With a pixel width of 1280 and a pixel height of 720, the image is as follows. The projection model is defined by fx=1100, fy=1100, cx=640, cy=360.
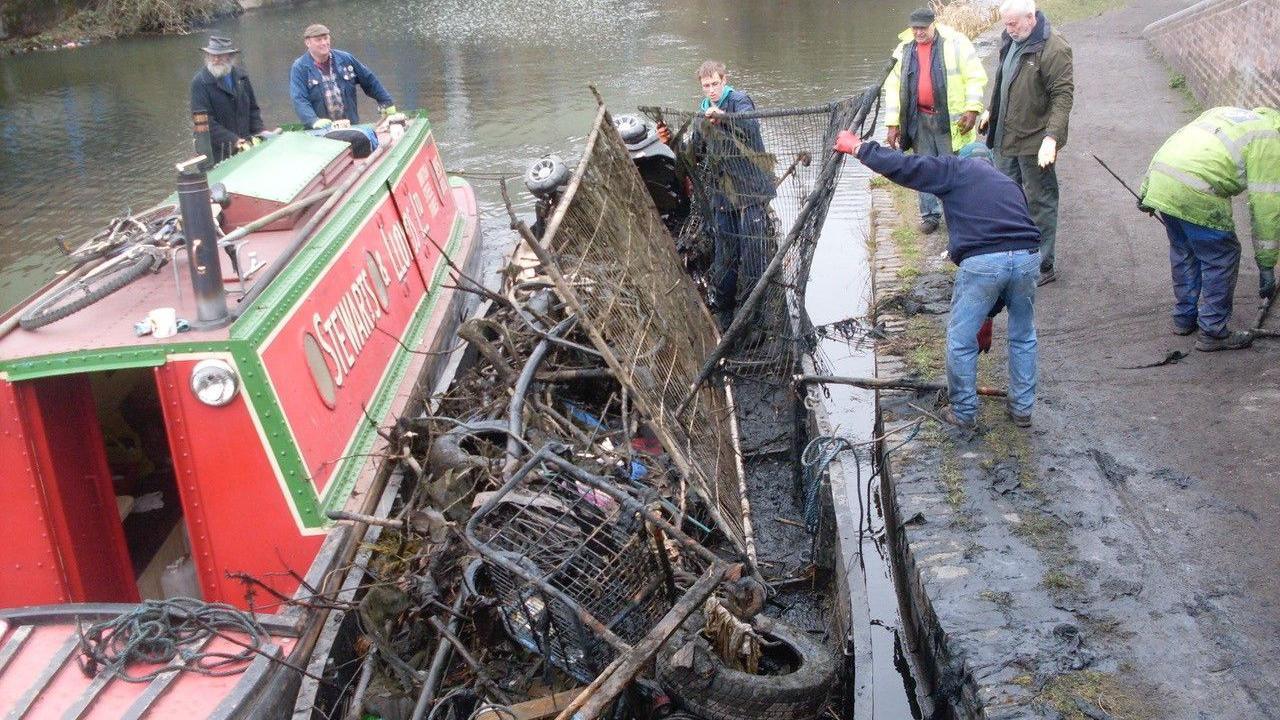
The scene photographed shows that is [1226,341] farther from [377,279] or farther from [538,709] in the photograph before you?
[377,279]

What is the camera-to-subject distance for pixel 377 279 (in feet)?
23.9

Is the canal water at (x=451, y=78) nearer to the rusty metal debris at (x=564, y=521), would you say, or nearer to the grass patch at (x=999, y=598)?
the rusty metal debris at (x=564, y=521)

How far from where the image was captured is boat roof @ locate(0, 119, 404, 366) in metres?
4.91

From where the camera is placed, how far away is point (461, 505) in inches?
204

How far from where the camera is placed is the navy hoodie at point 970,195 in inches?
226

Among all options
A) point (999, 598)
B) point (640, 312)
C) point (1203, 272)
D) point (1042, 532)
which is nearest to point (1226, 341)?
A: point (1203, 272)

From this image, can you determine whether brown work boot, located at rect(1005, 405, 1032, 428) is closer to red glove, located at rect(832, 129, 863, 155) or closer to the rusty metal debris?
the rusty metal debris

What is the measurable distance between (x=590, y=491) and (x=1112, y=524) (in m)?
2.57

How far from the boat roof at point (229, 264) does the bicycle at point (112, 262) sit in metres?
0.07

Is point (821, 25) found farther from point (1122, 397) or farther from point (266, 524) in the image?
point (266, 524)

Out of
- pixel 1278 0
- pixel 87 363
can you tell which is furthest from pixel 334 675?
pixel 1278 0

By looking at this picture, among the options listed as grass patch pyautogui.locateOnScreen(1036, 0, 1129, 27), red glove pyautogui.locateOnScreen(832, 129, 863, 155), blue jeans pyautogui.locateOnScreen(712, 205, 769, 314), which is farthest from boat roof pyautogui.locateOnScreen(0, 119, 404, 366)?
grass patch pyautogui.locateOnScreen(1036, 0, 1129, 27)

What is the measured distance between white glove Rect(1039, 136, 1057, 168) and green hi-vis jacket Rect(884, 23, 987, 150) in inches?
51.2

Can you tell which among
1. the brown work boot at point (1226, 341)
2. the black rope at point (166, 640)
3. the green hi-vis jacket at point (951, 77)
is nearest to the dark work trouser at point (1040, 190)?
the green hi-vis jacket at point (951, 77)
